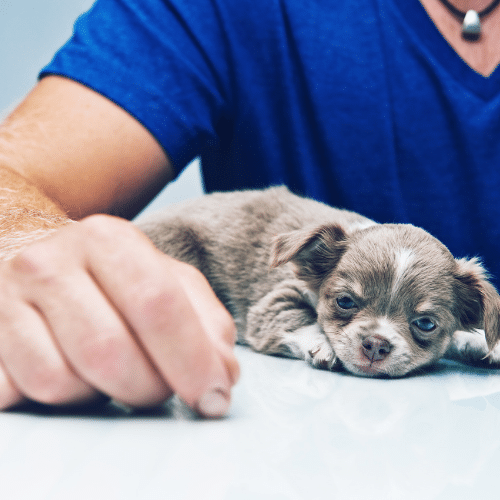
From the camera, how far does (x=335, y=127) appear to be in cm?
229

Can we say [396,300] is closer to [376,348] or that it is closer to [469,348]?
[376,348]

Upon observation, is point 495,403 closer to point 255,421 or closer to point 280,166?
point 255,421

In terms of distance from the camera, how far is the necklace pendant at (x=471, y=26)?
2.25 m

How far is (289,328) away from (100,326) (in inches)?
49.3

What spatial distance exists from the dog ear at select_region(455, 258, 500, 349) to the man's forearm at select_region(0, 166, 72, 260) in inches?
52.2

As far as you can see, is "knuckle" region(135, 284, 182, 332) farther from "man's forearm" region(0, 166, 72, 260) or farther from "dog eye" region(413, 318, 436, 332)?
"dog eye" region(413, 318, 436, 332)

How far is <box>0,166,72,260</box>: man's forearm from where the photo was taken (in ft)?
3.80

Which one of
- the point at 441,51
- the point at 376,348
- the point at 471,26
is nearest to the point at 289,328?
the point at 376,348

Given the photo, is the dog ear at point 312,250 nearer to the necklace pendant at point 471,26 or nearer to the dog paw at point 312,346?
the dog paw at point 312,346

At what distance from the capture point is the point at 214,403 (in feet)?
2.74

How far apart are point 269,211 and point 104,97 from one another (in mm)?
880

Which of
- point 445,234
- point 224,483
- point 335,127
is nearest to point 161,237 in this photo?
point 335,127

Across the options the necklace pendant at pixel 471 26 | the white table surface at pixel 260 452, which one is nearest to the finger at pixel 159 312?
the white table surface at pixel 260 452

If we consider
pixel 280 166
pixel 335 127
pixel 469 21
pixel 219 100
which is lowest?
pixel 280 166
